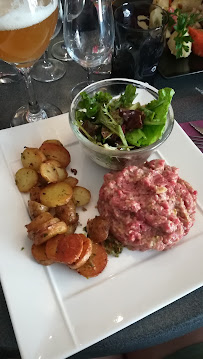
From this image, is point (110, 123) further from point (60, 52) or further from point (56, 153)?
point (60, 52)

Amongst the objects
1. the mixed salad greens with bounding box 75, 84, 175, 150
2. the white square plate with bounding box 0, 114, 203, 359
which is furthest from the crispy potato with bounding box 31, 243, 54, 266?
the mixed salad greens with bounding box 75, 84, 175, 150

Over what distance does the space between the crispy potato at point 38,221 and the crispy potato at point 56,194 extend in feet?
0.16

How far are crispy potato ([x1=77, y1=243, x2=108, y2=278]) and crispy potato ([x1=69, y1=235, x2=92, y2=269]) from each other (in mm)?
17

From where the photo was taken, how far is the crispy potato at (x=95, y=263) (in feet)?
2.82

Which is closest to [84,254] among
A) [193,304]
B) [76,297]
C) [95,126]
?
[76,297]

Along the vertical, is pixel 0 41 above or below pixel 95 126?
above

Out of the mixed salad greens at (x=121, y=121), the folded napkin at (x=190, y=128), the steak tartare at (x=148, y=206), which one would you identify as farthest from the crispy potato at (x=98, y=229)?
the folded napkin at (x=190, y=128)

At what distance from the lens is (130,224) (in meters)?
0.89

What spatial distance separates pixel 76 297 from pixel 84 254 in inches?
4.0

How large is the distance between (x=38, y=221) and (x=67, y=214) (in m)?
0.09

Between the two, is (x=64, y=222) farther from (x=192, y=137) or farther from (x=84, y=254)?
(x=192, y=137)

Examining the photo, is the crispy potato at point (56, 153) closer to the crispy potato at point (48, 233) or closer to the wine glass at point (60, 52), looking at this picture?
the crispy potato at point (48, 233)

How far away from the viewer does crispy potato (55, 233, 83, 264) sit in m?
0.82

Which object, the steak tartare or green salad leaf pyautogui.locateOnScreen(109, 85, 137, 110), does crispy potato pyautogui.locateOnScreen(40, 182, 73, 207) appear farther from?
green salad leaf pyautogui.locateOnScreen(109, 85, 137, 110)
